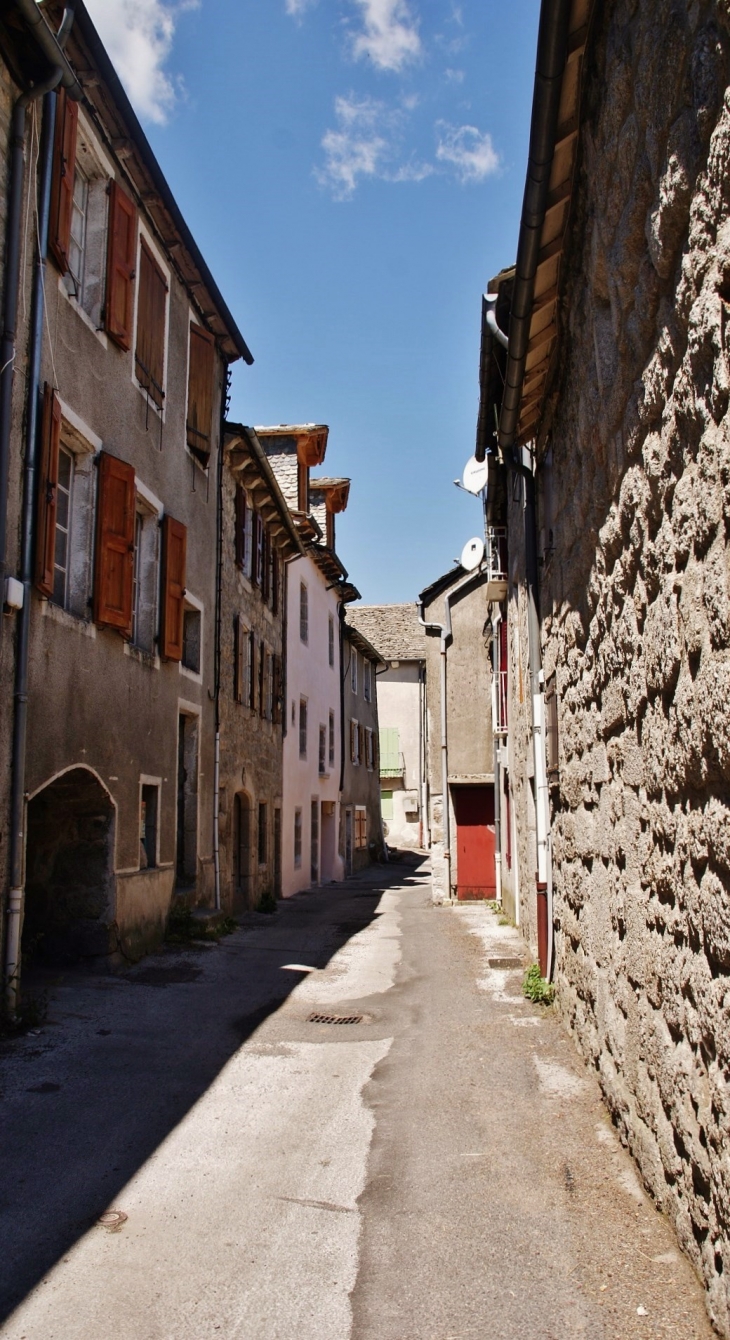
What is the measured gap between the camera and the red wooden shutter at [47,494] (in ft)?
25.6

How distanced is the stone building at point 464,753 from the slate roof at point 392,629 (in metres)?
19.6

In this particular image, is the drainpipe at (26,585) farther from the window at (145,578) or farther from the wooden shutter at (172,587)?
the wooden shutter at (172,587)

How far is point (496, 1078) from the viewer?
602 cm

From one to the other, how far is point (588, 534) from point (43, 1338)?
4.12 meters

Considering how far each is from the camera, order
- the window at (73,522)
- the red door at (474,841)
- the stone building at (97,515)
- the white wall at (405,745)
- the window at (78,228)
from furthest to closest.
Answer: the white wall at (405,745) → the red door at (474,841) → the window at (78,228) → the window at (73,522) → the stone building at (97,515)

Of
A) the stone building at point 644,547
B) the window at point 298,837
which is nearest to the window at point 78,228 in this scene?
the stone building at point 644,547

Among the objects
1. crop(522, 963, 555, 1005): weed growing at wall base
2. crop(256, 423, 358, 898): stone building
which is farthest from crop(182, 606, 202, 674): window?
crop(256, 423, 358, 898): stone building

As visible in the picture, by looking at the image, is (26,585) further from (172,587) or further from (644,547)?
(644,547)

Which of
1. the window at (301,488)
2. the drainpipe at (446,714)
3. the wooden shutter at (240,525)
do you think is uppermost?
the window at (301,488)

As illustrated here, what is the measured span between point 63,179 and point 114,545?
297 cm

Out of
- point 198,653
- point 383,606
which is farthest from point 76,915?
point 383,606

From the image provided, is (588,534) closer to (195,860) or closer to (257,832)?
(195,860)

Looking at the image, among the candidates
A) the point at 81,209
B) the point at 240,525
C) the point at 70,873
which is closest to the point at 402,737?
the point at 240,525

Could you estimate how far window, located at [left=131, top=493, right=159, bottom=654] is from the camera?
36.8 ft
